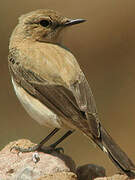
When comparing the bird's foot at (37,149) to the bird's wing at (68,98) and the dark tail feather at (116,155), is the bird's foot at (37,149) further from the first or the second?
the dark tail feather at (116,155)

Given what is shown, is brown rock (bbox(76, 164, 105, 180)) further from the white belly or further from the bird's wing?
the white belly

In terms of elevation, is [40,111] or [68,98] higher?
[68,98]

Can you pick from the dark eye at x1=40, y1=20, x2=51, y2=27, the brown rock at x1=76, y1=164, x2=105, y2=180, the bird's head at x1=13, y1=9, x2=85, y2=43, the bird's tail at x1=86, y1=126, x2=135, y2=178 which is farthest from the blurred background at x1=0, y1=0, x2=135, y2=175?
the bird's tail at x1=86, y1=126, x2=135, y2=178

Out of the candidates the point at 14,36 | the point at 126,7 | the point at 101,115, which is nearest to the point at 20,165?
the point at 14,36

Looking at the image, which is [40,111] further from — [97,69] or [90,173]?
[97,69]

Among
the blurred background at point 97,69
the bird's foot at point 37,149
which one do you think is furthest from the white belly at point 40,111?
the blurred background at point 97,69

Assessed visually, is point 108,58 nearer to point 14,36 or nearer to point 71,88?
point 14,36

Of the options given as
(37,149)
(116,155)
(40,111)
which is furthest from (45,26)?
(116,155)
